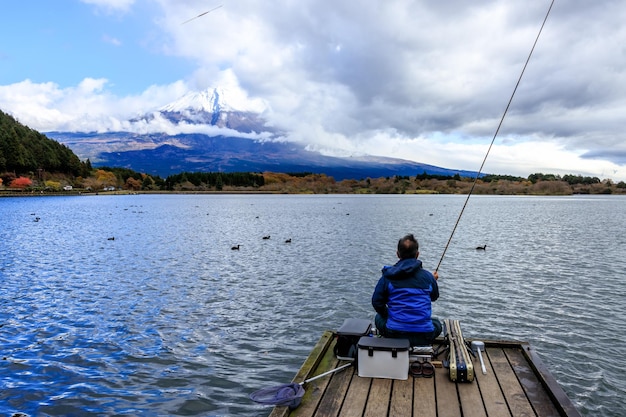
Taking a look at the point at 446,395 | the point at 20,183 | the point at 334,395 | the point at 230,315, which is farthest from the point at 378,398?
the point at 20,183

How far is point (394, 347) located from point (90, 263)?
24628 millimetres

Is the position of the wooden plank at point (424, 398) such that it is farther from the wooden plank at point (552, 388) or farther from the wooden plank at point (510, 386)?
the wooden plank at point (552, 388)

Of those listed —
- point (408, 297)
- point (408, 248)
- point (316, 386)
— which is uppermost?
point (408, 248)

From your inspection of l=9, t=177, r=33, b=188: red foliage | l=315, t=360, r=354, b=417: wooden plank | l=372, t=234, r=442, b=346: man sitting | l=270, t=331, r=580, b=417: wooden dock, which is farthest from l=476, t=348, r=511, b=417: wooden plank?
l=9, t=177, r=33, b=188: red foliage

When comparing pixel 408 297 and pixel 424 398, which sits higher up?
pixel 408 297

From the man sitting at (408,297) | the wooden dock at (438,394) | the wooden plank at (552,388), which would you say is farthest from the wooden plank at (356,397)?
the wooden plank at (552,388)

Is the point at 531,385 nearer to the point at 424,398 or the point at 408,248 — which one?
the point at 424,398

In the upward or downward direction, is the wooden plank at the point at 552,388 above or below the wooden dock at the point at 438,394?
above

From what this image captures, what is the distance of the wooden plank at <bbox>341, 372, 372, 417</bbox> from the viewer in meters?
6.23

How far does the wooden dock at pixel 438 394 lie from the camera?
20.5ft

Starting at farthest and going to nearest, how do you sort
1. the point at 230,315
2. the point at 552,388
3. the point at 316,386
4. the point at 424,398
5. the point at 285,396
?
1. the point at 230,315
2. the point at 316,386
3. the point at 552,388
4. the point at 424,398
5. the point at 285,396

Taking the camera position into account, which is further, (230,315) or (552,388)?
(230,315)

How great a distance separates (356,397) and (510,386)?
101 inches

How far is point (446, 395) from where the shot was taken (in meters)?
6.77
